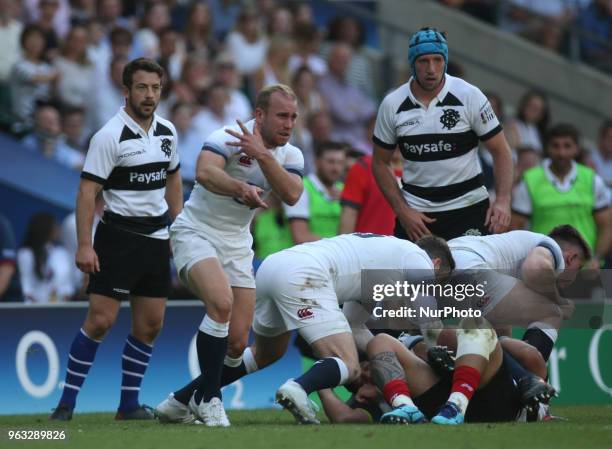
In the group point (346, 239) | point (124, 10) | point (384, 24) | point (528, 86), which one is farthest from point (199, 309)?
point (528, 86)

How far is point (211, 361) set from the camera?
27.6 feet

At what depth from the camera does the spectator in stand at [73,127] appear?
44.9 feet

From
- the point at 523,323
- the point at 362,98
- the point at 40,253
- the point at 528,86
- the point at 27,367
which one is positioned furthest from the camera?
the point at 528,86

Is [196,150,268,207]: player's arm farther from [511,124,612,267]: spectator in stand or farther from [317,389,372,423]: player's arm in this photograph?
[511,124,612,267]: spectator in stand

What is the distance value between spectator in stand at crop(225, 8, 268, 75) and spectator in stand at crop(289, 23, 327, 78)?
485 millimetres

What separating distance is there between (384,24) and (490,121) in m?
8.34

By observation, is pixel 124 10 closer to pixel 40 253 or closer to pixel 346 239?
pixel 40 253

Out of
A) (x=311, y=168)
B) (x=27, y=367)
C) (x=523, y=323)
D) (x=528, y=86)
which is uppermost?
(x=528, y=86)

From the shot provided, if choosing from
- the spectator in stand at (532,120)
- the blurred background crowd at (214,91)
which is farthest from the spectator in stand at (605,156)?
the spectator in stand at (532,120)

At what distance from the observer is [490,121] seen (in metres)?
9.44

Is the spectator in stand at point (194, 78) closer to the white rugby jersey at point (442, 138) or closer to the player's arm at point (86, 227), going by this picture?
the white rugby jersey at point (442, 138)

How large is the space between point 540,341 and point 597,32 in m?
11.0

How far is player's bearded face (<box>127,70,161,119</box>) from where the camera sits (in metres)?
9.18

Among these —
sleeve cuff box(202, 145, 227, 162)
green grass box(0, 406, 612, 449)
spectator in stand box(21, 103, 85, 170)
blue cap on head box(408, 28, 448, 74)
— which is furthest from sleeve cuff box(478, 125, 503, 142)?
spectator in stand box(21, 103, 85, 170)
